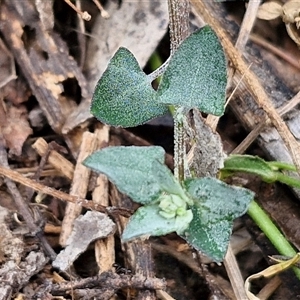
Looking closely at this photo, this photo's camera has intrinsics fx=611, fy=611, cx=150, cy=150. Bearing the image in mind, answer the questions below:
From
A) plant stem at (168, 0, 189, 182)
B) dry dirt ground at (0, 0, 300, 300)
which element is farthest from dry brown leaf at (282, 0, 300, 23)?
plant stem at (168, 0, 189, 182)

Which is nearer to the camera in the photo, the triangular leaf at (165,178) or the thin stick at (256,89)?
the triangular leaf at (165,178)

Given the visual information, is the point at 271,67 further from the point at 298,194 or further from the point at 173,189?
the point at 173,189

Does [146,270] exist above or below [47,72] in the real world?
below

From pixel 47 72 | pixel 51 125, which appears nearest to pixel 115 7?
pixel 47 72

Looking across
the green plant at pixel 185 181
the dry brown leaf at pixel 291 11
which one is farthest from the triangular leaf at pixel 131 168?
the dry brown leaf at pixel 291 11

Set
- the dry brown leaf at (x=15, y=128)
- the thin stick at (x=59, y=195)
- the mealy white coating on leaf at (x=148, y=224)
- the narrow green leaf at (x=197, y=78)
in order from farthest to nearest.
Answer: the dry brown leaf at (x=15, y=128) → the thin stick at (x=59, y=195) → the narrow green leaf at (x=197, y=78) → the mealy white coating on leaf at (x=148, y=224)

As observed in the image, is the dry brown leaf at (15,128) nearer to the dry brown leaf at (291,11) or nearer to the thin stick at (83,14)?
the thin stick at (83,14)

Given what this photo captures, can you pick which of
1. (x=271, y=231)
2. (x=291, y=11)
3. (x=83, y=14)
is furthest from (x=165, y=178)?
(x=291, y=11)
